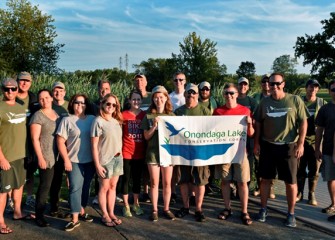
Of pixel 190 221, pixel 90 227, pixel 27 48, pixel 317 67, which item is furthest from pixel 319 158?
pixel 317 67

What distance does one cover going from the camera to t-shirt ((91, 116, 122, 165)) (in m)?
5.00

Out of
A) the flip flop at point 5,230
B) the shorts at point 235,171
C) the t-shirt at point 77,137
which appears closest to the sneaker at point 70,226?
the flip flop at point 5,230

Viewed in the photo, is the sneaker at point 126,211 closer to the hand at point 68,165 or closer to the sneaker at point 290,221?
the hand at point 68,165

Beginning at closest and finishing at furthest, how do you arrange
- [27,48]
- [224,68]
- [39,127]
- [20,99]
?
1. [39,127]
2. [20,99]
3. [27,48]
4. [224,68]

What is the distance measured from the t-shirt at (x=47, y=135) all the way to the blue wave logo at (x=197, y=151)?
1.70 metres

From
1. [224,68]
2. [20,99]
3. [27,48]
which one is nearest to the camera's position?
[20,99]

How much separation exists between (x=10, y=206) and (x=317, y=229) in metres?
4.62

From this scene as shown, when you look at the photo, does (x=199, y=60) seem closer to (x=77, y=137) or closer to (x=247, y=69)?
(x=247, y=69)

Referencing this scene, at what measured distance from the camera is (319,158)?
5.93m

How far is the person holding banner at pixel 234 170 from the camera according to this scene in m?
5.46

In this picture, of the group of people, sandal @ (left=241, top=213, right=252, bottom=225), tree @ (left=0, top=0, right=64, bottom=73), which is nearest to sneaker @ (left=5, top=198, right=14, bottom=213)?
the group of people

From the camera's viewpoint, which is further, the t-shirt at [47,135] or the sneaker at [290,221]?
the sneaker at [290,221]

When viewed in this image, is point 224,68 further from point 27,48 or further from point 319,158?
point 319,158

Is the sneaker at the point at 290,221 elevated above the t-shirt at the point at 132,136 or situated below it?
below
